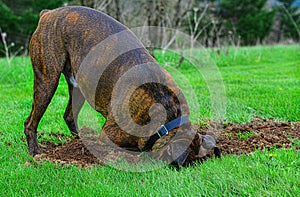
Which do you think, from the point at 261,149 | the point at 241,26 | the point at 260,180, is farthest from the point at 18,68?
Answer: the point at 241,26

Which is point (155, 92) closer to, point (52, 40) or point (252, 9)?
point (52, 40)

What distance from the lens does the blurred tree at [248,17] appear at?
105ft

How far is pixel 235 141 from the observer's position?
165 inches

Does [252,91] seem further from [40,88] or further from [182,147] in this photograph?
[40,88]

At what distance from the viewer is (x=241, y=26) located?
33.0 m

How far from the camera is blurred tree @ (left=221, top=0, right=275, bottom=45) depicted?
1260 inches

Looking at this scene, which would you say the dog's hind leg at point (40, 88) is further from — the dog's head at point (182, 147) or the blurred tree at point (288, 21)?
the blurred tree at point (288, 21)

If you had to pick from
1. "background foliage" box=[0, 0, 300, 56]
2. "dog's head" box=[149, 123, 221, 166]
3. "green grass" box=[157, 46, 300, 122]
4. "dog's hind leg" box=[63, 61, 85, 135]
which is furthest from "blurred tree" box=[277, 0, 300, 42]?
"dog's head" box=[149, 123, 221, 166]

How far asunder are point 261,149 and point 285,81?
4733 mm

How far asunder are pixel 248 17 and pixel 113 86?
30682 millimetres

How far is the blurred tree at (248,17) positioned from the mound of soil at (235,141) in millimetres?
27397

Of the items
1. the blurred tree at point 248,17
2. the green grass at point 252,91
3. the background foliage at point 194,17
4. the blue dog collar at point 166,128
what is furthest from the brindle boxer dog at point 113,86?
the blurred tree at point 248,17

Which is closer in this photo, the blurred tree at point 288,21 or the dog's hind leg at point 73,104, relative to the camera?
the dog's hind leg at point 73,104

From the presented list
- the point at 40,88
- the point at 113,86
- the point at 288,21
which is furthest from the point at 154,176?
the point at 288,21
